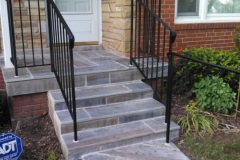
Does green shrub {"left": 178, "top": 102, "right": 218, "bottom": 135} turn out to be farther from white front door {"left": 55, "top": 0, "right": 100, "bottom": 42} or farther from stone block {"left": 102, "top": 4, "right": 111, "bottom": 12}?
white front door {"left": 55, "top": 0, "right": 100, "bottom": 42}

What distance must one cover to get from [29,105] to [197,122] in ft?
6.43

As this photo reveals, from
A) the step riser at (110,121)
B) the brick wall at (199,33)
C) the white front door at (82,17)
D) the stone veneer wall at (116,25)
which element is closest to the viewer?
the step riser at (110,121)

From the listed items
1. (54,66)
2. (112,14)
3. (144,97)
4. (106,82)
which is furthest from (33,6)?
(144,97)

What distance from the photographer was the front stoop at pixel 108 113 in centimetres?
284

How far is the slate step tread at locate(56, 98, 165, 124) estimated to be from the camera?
305cm

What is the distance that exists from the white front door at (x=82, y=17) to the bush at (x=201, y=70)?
1.71 meters

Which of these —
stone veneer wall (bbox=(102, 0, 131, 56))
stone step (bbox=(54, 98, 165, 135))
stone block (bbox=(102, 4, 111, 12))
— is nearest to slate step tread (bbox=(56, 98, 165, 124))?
stone step (bbox=(54, 98, 165, 135))

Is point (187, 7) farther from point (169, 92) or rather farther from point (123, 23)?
point (169, 92)

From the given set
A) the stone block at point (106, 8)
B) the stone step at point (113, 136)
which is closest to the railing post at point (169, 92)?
the stone step at point (113, 136)

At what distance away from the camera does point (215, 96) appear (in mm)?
3559

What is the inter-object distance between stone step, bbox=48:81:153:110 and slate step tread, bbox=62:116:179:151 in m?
0.37

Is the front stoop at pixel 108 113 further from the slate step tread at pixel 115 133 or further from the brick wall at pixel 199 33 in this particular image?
the brick wall at pixel 199 33

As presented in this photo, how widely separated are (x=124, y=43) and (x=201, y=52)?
1.13 m

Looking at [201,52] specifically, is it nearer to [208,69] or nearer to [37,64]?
[208,69]
